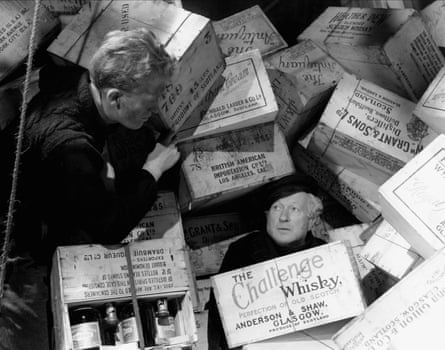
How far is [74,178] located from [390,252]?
1.25 metres

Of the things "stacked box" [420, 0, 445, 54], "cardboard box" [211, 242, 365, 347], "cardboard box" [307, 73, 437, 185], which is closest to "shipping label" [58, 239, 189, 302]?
"cardboard box" [211, 242, 365, 347]

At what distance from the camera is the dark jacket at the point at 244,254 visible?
113 inches

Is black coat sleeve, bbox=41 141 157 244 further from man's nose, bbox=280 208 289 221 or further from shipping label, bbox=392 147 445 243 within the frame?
shipping label, bbox=392 147 445 243

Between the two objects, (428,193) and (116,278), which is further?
(428,193)

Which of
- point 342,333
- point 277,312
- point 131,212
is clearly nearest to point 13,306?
point 131,212

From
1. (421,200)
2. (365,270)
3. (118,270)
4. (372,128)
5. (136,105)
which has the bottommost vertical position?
(365,270)

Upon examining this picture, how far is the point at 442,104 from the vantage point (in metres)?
2.91

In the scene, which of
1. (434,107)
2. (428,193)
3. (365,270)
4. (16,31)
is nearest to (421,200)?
(428,193)

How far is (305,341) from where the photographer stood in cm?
265

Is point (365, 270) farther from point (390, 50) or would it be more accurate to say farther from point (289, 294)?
point (390, 50)

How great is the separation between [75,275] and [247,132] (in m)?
0.95

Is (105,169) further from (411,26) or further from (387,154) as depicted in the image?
(411,26)

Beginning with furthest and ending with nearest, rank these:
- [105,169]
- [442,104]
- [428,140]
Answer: [428,140], [442,104], [105,169]

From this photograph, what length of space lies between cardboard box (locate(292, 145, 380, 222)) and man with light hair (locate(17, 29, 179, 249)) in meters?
1.01
